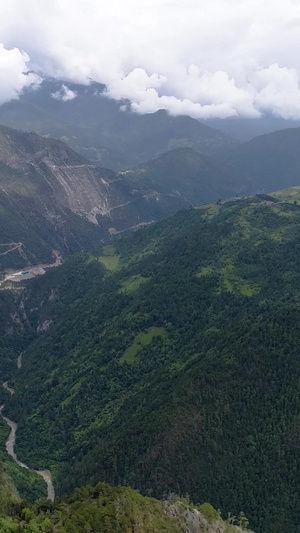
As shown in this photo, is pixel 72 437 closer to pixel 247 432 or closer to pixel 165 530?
pixel 247 432

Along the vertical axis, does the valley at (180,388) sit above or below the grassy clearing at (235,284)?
below

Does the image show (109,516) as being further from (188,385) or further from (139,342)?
(139,342)

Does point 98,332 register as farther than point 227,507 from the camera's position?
Yes

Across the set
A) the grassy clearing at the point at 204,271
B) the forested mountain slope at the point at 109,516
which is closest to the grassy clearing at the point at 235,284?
the grassy clearing at the point at 204,271

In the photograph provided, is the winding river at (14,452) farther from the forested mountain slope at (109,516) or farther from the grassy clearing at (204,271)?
the grassy clearing at (204,271)

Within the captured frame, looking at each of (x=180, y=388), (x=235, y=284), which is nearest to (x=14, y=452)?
(x=180, y=388)

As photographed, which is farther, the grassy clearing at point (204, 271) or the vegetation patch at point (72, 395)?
the grassy clearing at point (204, 271)

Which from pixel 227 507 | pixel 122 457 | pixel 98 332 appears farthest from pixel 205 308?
pixel 227 507
